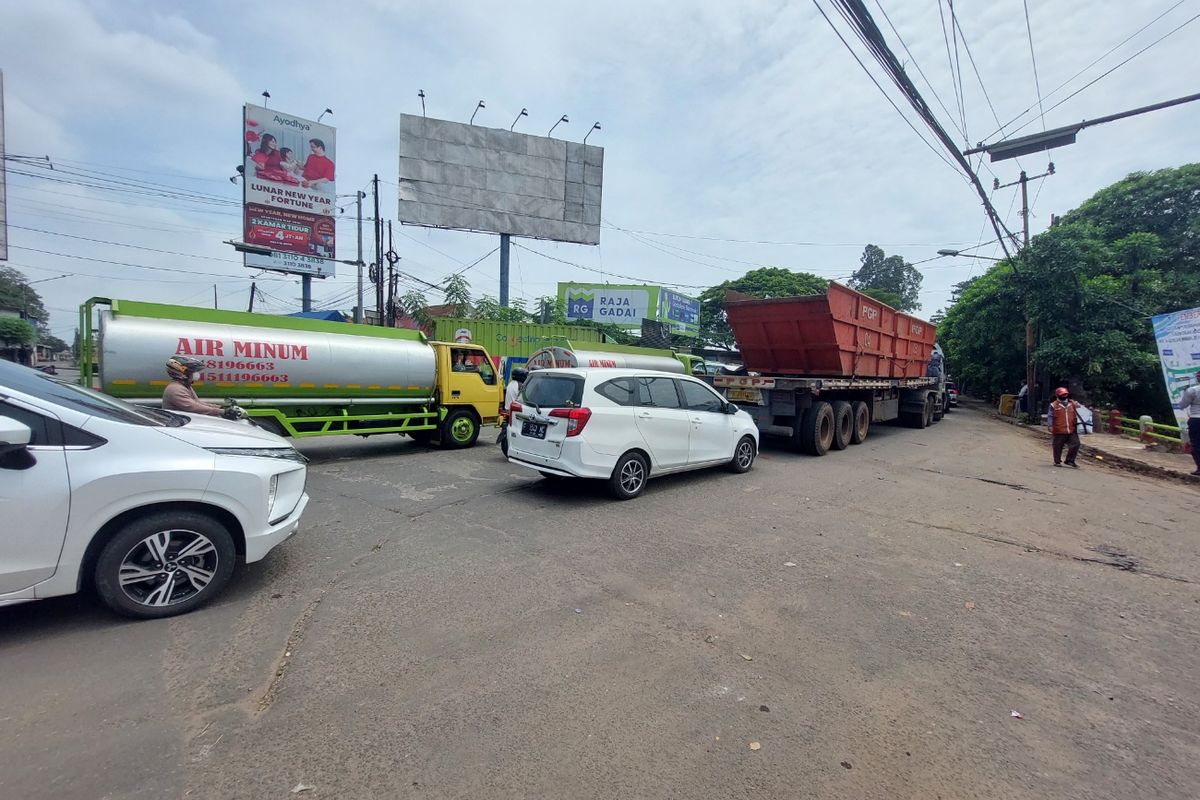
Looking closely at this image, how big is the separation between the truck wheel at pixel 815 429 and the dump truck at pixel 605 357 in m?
2.91

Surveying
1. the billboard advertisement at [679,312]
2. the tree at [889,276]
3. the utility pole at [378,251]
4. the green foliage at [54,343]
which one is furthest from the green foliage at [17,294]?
the tree at [889,276]

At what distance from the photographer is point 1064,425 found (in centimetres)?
990

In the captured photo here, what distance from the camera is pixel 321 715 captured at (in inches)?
100

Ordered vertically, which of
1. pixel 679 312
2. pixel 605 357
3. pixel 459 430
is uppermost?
pixel 679 312

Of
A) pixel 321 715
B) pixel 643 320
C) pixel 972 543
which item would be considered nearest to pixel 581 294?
pixel 643 320

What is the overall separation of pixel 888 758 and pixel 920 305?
74291 millimetres

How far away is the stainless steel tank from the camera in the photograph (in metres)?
7.08

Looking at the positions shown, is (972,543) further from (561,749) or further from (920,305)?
(920,305)

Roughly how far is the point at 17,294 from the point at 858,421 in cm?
5799

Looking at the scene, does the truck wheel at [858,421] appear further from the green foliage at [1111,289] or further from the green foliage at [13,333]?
the green foliage at [13,333]

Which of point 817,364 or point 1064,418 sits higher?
point 817,364

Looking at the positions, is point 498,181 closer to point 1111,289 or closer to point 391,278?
point 391,278

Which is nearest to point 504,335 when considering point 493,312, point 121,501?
point 493,312

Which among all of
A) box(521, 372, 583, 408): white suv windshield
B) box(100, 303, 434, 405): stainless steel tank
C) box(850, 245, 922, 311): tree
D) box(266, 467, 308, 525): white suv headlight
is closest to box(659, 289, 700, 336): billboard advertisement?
box(100, 303, 434, 405): stainless steel tank
